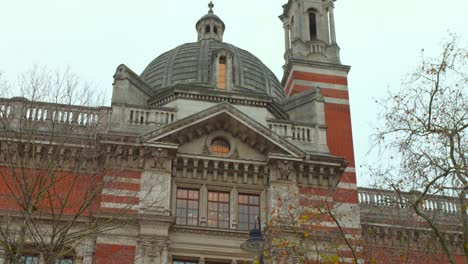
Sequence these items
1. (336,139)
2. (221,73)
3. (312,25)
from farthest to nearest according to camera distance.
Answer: (312,25)
(336,139)
(221,73)

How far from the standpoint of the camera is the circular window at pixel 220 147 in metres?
28.8

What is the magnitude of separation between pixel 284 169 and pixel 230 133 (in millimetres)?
2844

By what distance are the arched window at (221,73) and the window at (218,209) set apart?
6.25m

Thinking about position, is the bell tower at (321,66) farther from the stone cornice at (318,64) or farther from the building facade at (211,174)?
the building facade at (211,174)

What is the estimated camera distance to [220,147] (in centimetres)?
2897

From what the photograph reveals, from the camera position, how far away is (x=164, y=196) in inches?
1063

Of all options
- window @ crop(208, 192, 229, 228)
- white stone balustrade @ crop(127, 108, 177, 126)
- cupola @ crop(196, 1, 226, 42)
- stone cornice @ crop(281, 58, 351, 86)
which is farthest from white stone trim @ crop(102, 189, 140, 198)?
cupola @ crop(196, 1, 226, 42)

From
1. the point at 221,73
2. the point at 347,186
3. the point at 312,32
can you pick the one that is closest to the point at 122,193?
the point at 221,73

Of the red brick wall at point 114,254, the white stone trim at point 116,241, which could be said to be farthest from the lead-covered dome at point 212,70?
the red brick wall at point 114,254

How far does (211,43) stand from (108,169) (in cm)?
1521

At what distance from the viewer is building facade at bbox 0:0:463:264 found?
25.6 meters

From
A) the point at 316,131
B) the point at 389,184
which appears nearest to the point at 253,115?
the point at 316,131

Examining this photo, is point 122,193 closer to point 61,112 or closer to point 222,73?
point 61,112

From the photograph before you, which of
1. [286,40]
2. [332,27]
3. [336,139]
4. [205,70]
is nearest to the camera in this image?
[336,139]
